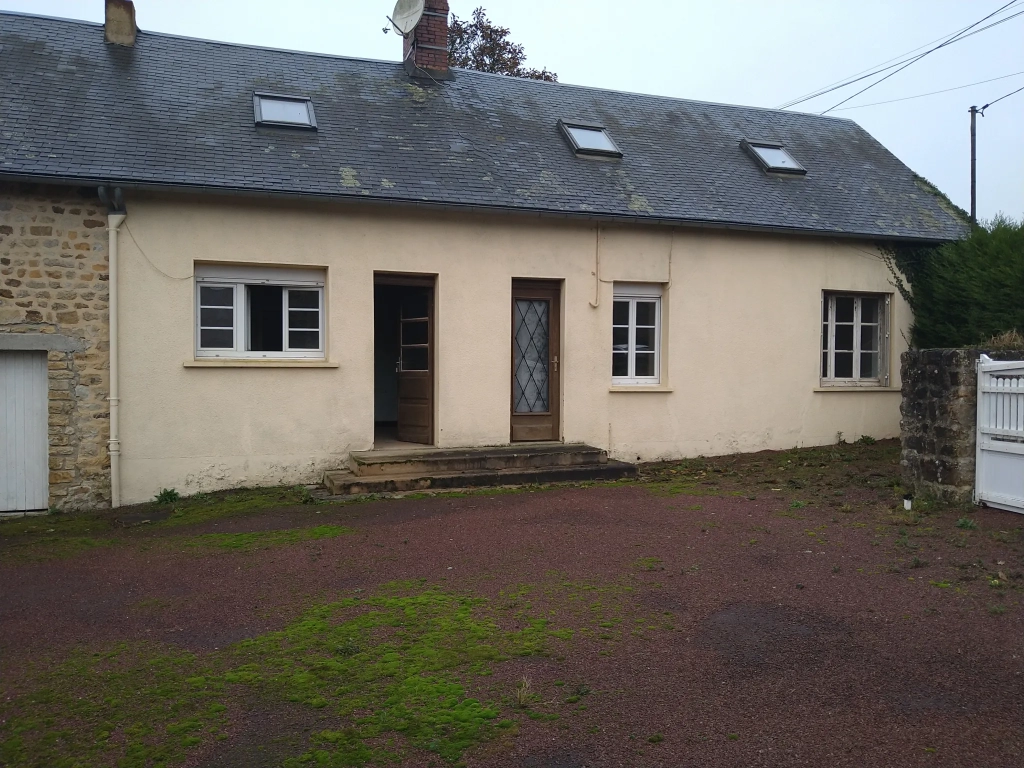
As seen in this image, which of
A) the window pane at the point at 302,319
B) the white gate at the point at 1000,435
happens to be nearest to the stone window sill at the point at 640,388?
the window pane at the point at 302,319

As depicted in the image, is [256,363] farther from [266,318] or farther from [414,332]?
[414,332]

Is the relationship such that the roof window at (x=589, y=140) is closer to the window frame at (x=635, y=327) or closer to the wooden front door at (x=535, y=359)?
the window frame at (x=635, y=327)

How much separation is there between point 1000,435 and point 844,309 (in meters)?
6.17

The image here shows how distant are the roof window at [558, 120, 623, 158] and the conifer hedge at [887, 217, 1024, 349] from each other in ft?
15.7

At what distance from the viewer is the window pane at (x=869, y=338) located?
14165 mm

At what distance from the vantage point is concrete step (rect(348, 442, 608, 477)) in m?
10.4

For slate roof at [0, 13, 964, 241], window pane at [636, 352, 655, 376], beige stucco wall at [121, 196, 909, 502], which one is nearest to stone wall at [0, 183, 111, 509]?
beige stucco wall at [121, 196, 909, 502]

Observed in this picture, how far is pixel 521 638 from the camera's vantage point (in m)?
5.21

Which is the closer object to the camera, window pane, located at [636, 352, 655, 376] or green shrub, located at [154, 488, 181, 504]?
green shrub, located at [154, 488, 181, 504]

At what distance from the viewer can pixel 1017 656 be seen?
4785 mm

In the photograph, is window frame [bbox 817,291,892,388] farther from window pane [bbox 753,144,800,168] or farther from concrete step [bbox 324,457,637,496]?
concrete step [bbox 324,457,637,496]

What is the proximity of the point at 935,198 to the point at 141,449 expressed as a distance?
13.4 m

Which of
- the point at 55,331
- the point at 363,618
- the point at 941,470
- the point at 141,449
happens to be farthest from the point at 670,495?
the point at 55,331

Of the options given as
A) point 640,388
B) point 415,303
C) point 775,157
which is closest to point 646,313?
point 640,388
